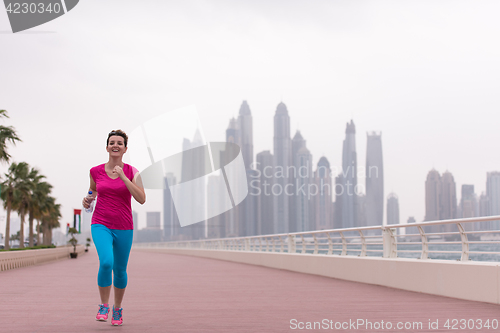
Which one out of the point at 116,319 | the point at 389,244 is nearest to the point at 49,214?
the point at 389,244

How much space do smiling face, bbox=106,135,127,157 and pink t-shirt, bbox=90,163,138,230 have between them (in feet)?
0.72

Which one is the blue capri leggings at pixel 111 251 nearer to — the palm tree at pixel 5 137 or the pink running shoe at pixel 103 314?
the pink running shoe at pixel 103 314

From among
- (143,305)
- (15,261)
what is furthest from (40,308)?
(15,261)

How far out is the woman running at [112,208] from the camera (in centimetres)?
644

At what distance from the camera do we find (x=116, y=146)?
666 centimetres

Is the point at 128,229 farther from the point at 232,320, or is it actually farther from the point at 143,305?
the point at 143,305

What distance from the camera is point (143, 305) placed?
948 centimetres

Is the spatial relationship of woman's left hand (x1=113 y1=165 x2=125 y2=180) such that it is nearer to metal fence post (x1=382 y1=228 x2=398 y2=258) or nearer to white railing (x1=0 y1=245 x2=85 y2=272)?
metal fence post (x1=382 y1=228 x2=398 y2=258)

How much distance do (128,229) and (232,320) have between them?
186 cm

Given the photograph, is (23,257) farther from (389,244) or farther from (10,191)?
(10,191)

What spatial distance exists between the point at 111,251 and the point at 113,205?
49 centimetres

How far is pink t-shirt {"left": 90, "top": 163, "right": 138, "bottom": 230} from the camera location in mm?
6516

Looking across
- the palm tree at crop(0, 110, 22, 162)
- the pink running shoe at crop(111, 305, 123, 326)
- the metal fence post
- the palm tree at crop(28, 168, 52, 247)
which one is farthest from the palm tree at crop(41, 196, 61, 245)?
the pink running shoe at crop(111, 305, 123, 326)

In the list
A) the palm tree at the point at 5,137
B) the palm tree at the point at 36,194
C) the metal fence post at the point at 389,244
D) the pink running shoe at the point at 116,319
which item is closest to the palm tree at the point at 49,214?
the palm tree at the point at 36,194
